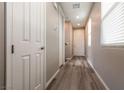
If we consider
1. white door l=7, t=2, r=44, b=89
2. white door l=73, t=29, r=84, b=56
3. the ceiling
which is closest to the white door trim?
white door l=7, t=2, r=44, b=89

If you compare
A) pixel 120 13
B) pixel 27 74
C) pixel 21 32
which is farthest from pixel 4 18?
pixel 120 13

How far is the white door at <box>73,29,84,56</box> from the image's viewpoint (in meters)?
9.66

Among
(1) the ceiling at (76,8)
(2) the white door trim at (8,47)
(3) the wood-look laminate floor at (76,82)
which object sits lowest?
(3) the wood-look laminate floor at (76,82)

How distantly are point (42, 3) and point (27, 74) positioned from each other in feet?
4.43

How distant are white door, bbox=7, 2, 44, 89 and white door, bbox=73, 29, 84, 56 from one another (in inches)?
308

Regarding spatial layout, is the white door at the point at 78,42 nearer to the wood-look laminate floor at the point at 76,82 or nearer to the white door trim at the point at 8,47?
the wood-look laminate floor at the point at 76,82

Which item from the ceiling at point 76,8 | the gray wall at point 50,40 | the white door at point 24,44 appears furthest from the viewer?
the ceiling at point 76,8

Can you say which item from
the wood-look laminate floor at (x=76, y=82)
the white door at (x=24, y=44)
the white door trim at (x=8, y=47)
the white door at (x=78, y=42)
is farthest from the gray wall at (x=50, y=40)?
the white door at (x=78, y=42)

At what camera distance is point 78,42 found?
384 inches

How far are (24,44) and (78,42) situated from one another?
8480 mm

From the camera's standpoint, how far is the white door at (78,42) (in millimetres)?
9664

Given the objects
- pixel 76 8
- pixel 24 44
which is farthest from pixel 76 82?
pixel 76 8

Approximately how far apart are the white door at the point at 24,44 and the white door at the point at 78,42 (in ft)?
25.6

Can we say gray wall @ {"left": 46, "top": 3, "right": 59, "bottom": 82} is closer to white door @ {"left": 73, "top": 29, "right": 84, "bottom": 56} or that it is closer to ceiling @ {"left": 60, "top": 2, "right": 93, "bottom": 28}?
ceiling @ {"left": 60, "top": 2, "right": 93, "bottom": 28}
